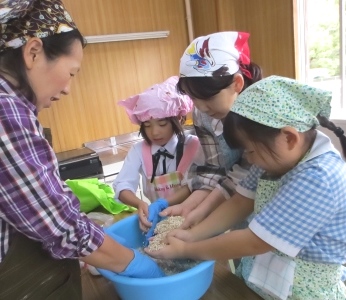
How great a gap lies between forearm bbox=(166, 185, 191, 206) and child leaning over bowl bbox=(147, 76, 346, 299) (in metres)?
0.46

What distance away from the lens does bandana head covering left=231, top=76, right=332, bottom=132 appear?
1.92ft

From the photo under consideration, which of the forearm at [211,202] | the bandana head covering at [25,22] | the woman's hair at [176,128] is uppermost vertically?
the bandana head covering at [25,22]

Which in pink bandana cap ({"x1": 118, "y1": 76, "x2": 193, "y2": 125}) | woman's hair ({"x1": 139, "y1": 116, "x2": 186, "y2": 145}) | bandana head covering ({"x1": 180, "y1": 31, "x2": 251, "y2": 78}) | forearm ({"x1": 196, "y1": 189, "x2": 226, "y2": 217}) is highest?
bandana head covering ({"x1": 180, "y1": 31, "x2": 251, "y2": 78})

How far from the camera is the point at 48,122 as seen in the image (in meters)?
2.51

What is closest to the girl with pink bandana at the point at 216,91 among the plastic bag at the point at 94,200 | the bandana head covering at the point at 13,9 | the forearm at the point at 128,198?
the forearm at the point at 128,198

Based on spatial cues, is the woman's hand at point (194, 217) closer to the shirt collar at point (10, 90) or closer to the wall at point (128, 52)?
the shirt collar at point (10, 90)

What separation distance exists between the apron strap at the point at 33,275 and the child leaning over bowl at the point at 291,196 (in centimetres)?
29

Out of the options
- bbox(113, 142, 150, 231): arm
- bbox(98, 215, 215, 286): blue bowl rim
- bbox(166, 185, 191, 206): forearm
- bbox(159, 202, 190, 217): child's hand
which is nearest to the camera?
bbox(98, 215, 215, 286): blue bowl rim

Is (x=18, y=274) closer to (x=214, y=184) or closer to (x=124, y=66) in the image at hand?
(x=214, y=184)

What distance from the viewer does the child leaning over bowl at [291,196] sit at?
1.91ft

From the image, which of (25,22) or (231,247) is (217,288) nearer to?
(231,247)

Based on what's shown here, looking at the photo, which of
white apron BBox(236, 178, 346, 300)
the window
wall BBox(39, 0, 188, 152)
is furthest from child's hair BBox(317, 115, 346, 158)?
wall BBox(39, 0, 188, 152)

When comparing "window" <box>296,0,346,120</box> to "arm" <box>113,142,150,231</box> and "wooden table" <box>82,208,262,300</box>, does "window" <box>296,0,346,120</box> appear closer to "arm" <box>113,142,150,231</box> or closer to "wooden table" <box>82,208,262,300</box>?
"arm" <box>113,142,150,231</box>

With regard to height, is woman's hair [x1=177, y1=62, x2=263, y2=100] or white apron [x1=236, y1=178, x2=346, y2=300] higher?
woman's hair [x1=177, y1=62, x2=263, y2=100]
